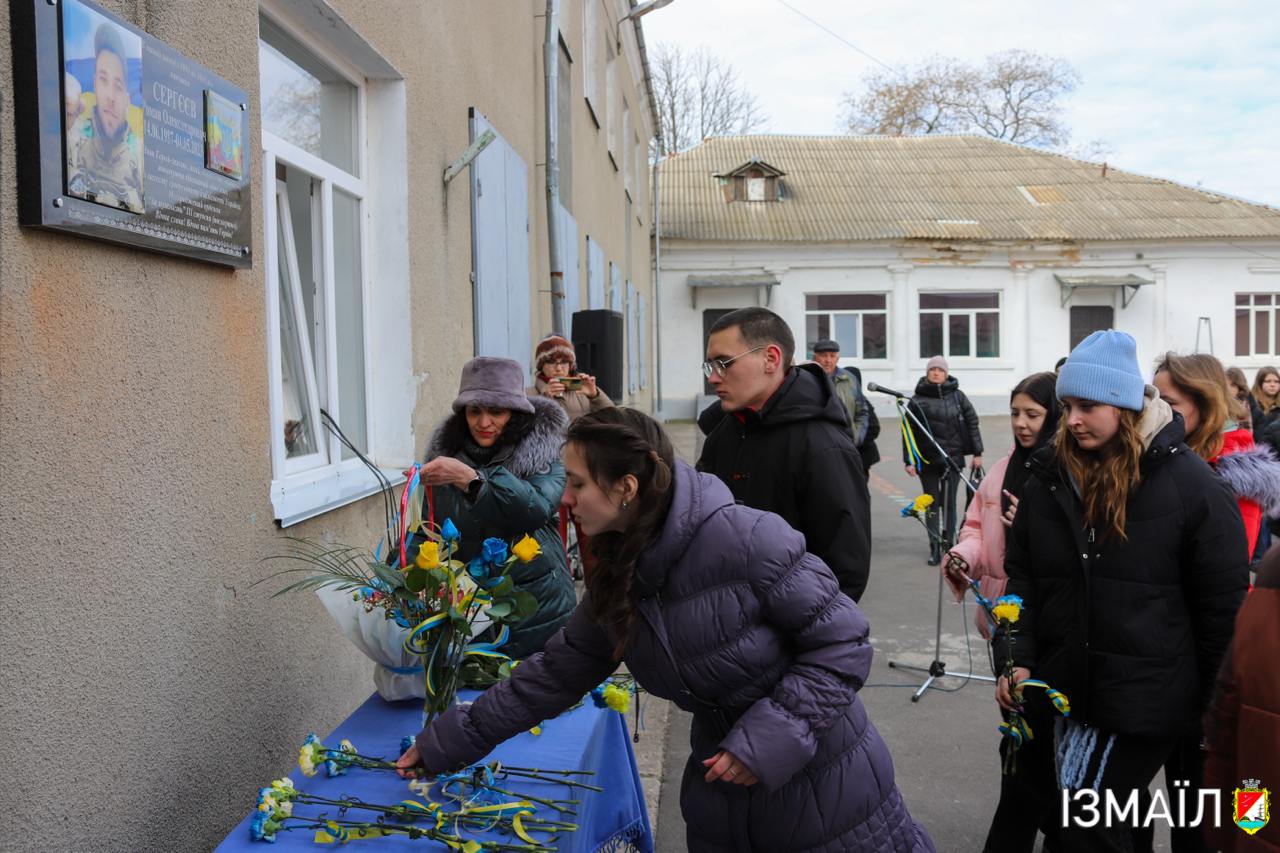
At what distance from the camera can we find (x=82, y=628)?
2338 millimetres

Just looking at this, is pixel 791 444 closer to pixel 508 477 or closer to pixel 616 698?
pixel 508 477

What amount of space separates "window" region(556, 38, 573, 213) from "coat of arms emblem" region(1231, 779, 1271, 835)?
790 cm

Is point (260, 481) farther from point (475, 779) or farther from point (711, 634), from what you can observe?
point (711, 634)

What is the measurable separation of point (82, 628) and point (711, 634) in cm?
136

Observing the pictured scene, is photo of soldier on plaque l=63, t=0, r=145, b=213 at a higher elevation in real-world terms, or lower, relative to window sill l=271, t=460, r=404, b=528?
higher

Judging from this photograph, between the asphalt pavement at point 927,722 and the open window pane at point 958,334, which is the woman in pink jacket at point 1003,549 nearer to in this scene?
the asphalt pavement at point 927,722

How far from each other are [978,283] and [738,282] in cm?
603

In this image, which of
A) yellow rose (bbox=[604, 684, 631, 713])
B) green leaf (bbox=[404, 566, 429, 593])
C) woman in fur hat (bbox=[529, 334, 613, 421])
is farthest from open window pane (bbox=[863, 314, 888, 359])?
green leaf (bbox=[404, 566, 429, 593])

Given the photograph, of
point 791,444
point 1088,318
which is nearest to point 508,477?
point 791,444

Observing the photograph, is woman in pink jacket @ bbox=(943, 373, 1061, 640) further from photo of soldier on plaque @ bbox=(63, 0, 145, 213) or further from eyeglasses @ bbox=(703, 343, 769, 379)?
photo of soldier on plaque @ bbox=(63, 0, 145, 213)

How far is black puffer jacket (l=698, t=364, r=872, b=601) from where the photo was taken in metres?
3.14

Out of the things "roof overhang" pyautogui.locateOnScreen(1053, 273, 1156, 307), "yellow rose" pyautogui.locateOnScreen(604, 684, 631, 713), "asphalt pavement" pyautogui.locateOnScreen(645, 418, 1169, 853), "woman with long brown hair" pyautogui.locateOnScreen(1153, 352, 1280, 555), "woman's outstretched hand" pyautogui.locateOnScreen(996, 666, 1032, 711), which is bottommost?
"asphalt pavement" pyautogui.locateOnScreen(645, 418, 1169, 853)

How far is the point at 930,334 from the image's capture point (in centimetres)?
2728

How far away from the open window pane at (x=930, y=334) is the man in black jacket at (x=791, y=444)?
81.3ft
